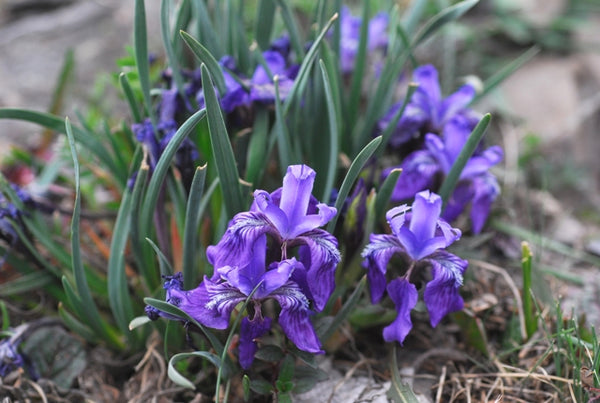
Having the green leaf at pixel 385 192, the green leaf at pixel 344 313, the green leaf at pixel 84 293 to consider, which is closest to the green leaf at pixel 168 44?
the green leaf at pixel 84 293

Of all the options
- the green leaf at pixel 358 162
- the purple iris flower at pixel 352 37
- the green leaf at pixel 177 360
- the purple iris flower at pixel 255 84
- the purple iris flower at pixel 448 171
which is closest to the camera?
the green leaf at pixel 177 360

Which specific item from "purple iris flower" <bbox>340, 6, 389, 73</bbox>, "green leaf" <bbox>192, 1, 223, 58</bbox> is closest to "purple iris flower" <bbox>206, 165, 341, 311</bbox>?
"green leaf" <bbox>192, 1, 223, 58</bbox>

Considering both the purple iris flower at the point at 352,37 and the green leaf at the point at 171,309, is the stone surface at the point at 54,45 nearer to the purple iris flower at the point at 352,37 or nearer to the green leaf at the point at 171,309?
the purple iris flower at the point at 352,37

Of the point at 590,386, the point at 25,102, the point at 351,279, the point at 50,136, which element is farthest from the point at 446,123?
the point at 25,102

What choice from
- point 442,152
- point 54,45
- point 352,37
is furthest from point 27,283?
point 54,45

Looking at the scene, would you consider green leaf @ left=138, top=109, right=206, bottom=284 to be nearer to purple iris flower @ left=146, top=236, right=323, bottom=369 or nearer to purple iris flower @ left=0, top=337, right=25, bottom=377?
purple iris flower @ left=146, top=236, right=323, bottom=369

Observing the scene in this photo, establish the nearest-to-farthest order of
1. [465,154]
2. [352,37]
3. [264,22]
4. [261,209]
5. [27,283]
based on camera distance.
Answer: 1. [261,209]
2. [465,154]
3. [27,283]
4. [264,22]
5. [352,37]

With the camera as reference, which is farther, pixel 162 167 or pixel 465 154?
pixel 465 154

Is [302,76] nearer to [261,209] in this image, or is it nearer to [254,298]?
[261,209]
